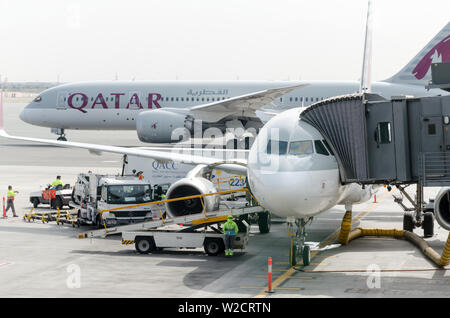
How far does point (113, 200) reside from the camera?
28.4m

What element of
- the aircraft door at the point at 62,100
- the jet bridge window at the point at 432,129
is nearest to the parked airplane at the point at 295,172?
the jet bridge window at the point at 432,129

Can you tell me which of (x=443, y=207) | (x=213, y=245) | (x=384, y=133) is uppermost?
(x=384, y=133)

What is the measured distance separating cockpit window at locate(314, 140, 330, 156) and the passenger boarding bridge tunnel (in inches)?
10.6

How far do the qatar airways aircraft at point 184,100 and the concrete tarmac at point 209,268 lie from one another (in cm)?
2514

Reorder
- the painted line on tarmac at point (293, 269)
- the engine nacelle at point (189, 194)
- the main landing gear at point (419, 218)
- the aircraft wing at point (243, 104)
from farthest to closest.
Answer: the aircraft wing at point (243, 104)
the engine nacelle at point (189, 194)
the main landing gear at point (419, 218)
the painted line on tarmac at point (293, 269)

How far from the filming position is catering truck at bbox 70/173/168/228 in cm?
2773

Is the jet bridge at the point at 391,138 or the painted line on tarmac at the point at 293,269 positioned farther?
the jet bridge at the point at 391,138

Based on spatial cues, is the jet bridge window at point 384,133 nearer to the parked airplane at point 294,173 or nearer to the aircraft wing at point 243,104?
the parked airplane at point 294,173

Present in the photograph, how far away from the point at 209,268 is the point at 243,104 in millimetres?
32666

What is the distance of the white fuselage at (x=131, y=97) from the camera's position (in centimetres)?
6056

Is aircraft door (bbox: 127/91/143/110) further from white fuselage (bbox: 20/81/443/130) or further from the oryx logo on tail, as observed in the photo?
the oryx logo on tail

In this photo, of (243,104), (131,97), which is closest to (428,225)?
(243,104)

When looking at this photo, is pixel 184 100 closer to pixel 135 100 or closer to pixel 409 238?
pixel 135 100
